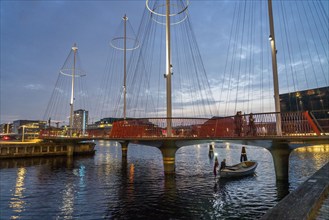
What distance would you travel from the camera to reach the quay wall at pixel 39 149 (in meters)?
47.9

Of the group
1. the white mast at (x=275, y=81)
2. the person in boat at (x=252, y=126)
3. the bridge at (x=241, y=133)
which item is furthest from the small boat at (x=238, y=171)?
the white mast at (x=275, y=81)

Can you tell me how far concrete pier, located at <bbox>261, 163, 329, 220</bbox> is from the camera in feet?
29.7

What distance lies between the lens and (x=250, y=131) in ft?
67.5

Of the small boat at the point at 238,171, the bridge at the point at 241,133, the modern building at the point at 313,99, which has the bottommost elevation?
the small boat at the point at 238,171

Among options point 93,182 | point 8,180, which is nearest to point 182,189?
point 93,182

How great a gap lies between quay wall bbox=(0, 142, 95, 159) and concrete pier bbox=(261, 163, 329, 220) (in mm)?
51729

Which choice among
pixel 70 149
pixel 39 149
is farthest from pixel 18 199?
pixel 70 149

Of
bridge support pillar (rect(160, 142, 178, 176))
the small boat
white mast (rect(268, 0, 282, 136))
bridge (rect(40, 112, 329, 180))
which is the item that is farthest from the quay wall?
white mast (rect(268, 0, 282, 136))

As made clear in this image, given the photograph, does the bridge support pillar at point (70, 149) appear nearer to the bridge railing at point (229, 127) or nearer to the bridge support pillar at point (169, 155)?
the bridge railing at point (229, 127)

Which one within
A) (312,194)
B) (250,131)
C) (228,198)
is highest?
(250,131)

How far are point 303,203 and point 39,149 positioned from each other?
55598 millimetres

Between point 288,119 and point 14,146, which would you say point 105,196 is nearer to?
point 288,119

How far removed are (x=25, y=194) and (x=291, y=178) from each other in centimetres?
2645

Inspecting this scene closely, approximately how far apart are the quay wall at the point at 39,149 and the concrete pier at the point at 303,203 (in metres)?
51.7
